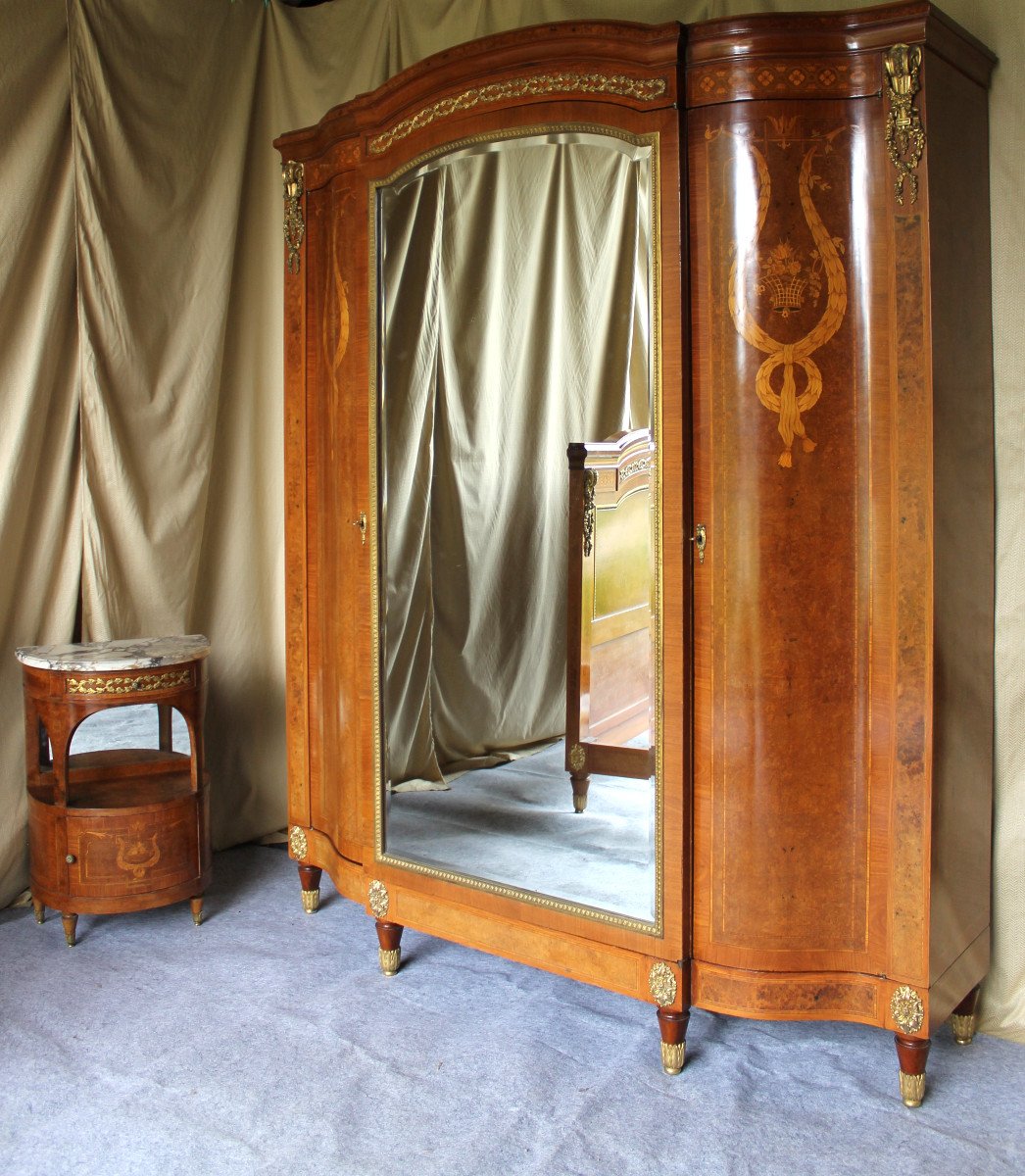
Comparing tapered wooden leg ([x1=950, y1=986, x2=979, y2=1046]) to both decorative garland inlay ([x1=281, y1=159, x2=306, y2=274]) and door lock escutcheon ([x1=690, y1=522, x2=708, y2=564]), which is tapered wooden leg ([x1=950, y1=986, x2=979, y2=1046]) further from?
decorative garland inlay ([x1=281, y1=159, x2=306, y2=274])

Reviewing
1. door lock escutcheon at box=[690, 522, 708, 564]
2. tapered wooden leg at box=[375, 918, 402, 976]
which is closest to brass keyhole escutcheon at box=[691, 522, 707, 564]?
door lock escutcheon at box=[690, 522, 708, 564]

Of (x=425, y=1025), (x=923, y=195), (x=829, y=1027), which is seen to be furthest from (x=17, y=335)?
(x=829, y=1027)

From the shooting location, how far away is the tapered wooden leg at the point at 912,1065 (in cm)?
210

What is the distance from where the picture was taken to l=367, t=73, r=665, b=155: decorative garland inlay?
213 cm

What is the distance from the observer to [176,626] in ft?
11.1

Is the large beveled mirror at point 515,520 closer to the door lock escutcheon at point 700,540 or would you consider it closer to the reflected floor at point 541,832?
the reflected floor at point 541,832

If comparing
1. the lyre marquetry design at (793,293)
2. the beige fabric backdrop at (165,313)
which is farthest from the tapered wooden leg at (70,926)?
the lyre marquetry design at (793,293)

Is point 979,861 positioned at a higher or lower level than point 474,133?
lower

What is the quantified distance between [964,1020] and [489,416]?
1.80 meters

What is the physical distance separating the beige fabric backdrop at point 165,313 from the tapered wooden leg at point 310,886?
0.60 meters

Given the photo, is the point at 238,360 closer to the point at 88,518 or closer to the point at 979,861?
the point at 88,518

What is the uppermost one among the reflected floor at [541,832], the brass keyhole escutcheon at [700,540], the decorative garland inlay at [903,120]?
the decorative garland inlay at [903,120]

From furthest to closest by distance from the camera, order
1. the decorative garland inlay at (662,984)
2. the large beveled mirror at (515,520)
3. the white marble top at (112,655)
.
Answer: the white marble top at (112,655) < the large beveled mirror at (515,520) < the decorative garland inlay at (662,984)

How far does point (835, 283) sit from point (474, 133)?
843mm
